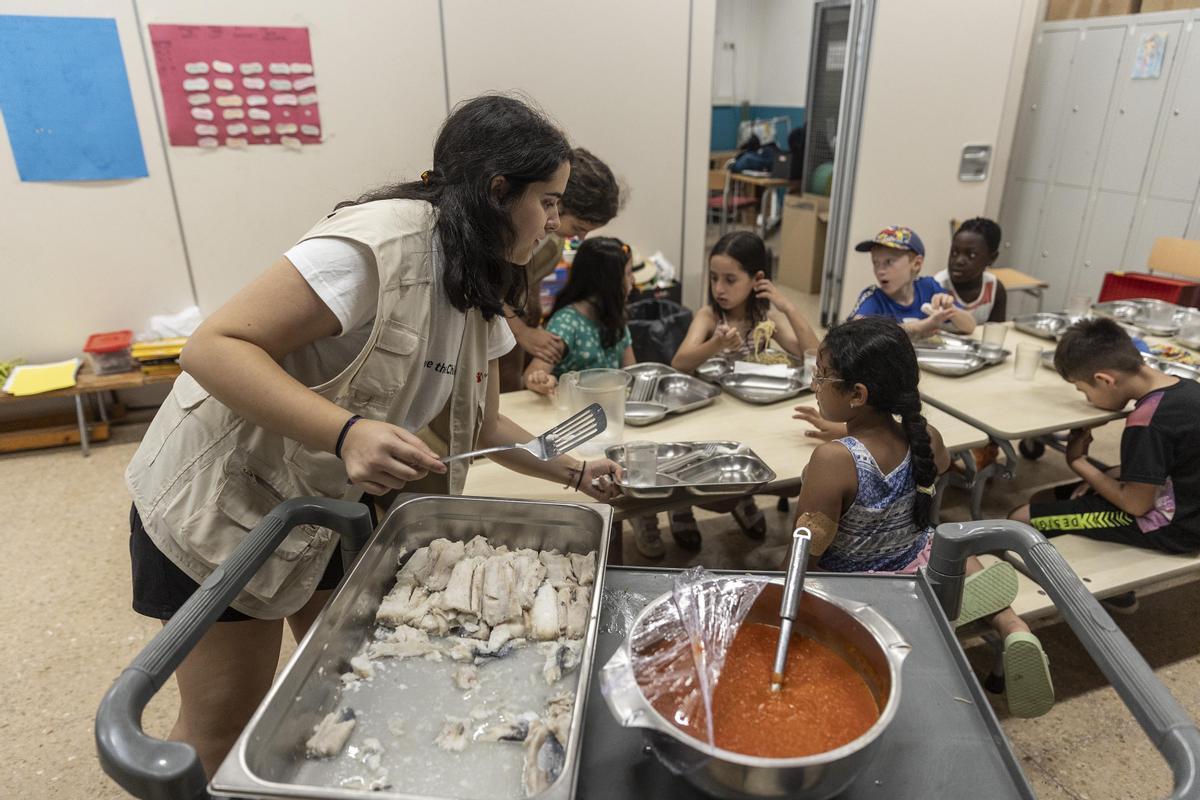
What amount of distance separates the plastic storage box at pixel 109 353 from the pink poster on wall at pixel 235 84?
40.2 inches

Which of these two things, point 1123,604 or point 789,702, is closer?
point 789,702

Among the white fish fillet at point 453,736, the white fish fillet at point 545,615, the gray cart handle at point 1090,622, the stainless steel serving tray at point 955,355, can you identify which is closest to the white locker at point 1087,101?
the stainless steel serving tray at point 955,355

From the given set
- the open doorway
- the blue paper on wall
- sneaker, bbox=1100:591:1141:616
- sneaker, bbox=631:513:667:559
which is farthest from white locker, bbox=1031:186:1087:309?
the blue paper on wall

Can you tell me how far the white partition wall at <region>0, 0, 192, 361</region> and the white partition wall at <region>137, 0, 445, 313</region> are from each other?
0.37 feet

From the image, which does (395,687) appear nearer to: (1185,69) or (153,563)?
(153,563)

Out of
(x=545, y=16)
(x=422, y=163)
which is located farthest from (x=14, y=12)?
(x=545, y=16)

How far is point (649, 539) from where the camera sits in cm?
282

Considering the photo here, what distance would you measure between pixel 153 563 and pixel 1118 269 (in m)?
5.68

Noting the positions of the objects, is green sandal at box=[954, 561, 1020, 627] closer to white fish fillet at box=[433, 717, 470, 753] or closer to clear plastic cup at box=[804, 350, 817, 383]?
clear plastic cup at box=[804, 350, 817, 383]

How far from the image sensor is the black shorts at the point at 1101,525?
2096 mm

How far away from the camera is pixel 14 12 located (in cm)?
322

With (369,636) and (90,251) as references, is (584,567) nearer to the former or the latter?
(369,636)

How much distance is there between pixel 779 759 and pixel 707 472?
1.27m

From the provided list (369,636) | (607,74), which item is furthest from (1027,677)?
(607,74)
